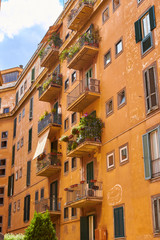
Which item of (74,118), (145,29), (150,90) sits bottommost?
(150,90)

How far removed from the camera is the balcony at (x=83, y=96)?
23.9m

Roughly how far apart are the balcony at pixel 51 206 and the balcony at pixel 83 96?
288 inches

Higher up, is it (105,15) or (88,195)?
(105,15)

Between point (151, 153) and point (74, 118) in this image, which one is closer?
point (151, 153)

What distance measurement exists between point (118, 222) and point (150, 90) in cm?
708

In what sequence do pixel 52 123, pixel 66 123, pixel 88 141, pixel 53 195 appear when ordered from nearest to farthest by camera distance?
pixel 88 141
pixel 53 195
pixel 66 123
pixel 52 123

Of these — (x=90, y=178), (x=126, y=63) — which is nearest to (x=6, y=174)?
(x=90, y=178)

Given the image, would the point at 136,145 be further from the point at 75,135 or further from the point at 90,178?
the point at 75,135

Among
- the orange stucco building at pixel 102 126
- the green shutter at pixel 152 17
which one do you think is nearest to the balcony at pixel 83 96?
the orange stucco building at pixel 102 126

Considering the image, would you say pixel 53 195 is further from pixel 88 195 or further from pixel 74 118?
pixel 88 195

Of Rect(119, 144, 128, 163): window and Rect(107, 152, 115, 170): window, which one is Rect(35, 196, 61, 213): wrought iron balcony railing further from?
Rect(119, 144, 128, 163): window

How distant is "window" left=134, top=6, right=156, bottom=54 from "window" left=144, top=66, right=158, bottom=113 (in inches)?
56.3

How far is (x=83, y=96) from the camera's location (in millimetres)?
24016

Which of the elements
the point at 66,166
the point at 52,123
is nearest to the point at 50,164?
the point at 66,166
